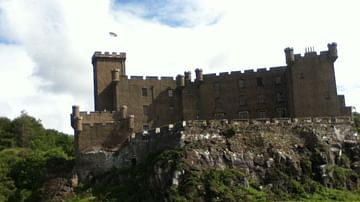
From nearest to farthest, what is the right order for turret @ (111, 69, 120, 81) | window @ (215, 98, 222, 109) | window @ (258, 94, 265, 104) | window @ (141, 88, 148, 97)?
1. turret @ (111, 69, 120, 81)
2. window @ (258, 94, 265, 104)
3. window @ (141, 88, 148, 97)
4. window @ (215, 98, 222, 109)

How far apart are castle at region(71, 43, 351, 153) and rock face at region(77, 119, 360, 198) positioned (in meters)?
8.10

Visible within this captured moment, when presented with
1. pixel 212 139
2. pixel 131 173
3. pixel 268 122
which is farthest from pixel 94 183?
pixel 268 122

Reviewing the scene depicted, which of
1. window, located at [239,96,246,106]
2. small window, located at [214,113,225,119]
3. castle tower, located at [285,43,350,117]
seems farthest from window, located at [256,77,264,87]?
small window, located at [214,113,225,119]

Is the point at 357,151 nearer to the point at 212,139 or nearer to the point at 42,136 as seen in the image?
the point at 212,139

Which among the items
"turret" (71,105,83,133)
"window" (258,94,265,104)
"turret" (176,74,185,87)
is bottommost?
"turret" (71,105,83,133)

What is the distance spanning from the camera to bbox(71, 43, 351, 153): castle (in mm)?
83188

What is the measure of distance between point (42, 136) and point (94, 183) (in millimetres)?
50320

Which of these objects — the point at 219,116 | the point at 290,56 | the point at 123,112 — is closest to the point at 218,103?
the point at 219,116

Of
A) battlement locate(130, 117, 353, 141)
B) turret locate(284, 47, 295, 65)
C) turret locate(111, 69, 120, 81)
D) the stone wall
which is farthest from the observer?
turret locate(111, 69, 120, 81)

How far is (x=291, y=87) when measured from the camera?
3354 inches

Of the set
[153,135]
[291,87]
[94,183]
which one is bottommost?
[94,183]

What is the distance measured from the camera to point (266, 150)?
71.8 metres

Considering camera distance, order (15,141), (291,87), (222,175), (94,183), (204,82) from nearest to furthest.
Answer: (222,175) < (94,183) < (291,87) < (204,82) < (15,141)

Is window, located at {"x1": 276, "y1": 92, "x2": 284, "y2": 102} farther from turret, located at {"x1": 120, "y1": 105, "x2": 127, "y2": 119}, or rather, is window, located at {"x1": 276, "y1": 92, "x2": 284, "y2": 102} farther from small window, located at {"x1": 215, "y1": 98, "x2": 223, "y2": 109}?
turret, located at {"x1": 120, "y1": 105, "x2": 127, "y2": 119}
